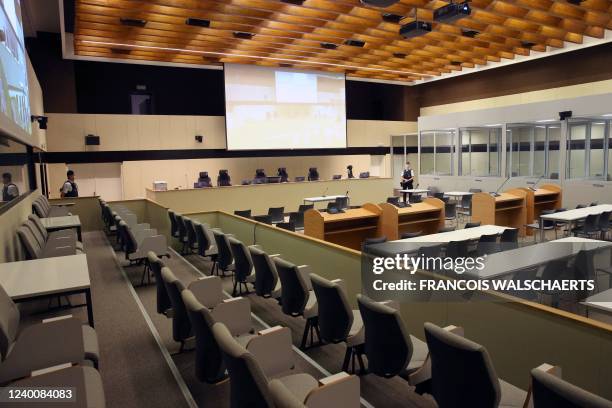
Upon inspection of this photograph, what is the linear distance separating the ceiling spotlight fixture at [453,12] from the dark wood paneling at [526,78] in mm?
8112

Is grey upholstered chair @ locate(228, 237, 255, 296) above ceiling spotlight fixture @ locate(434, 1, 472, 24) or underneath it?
underneath

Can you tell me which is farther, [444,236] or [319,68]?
[319,68]

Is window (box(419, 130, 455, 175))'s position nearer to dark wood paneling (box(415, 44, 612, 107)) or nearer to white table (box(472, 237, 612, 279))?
dark wood paneling (box(415, 44, 612, 107))

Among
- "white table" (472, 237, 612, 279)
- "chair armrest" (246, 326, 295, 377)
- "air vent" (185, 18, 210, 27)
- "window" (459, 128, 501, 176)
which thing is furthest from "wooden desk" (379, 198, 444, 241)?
"window" (459, 128, 501, 176)

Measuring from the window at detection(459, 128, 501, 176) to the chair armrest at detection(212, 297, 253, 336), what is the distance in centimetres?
1310

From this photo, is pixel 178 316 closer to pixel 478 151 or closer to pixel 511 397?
pixel 511 397

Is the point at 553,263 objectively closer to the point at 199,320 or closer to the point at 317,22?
the point at 199,320

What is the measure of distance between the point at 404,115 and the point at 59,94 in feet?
45.7

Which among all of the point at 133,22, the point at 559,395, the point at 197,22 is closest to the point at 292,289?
the point at 559,395

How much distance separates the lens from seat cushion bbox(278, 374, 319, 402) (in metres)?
2.33

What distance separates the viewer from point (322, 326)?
324 cm

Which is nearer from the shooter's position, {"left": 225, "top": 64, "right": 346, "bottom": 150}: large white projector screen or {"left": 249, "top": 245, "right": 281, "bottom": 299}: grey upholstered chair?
{"left": 249, "top": 245, "right": 281, "bottom": 299}: grey upholstered chair

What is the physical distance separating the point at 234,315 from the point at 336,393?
4.34ft

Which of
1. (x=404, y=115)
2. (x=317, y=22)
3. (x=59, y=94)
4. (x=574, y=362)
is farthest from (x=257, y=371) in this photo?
(x=404, y=115)
